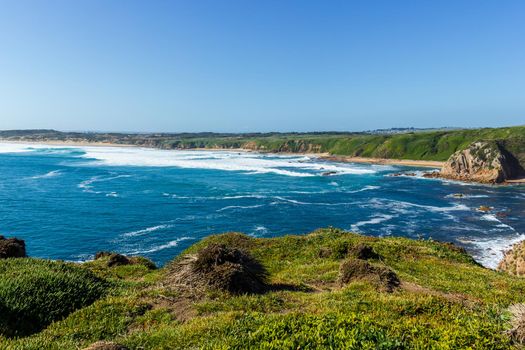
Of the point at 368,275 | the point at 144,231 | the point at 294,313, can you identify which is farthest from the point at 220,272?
the point at 144,231

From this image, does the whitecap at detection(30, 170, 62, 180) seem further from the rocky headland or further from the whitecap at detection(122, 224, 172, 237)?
the rocky headland

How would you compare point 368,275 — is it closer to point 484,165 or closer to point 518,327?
point 518,327

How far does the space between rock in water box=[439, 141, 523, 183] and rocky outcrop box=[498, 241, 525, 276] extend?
6750cm

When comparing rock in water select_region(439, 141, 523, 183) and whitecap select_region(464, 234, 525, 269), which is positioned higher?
rock in water select_region(439, 141, 523, 183)

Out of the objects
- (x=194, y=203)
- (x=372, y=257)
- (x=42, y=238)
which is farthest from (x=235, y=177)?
(x=372, y=257)

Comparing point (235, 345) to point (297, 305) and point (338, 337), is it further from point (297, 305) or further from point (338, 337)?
point (297, 305)

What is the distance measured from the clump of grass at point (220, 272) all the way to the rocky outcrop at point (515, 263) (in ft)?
90.2

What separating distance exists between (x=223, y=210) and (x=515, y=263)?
4013cm

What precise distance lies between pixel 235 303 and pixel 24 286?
7.77 meters

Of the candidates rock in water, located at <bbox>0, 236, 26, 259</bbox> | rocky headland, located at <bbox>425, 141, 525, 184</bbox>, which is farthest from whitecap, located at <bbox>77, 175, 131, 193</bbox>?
rocky headland, located at <bbox>425, 141, 525, 184</bbox>

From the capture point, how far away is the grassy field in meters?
8.23

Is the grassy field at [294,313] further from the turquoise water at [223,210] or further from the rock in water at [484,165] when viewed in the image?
the rock in water at [484,165]

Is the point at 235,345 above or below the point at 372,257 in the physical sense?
above

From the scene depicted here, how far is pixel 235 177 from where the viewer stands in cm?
9938
